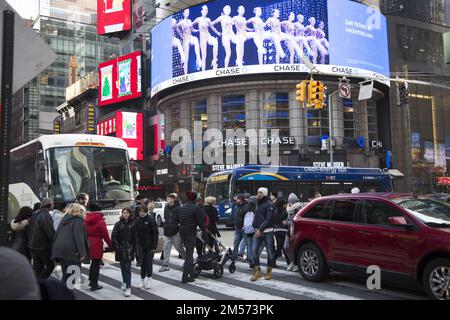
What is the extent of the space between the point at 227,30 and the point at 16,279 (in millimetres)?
44825

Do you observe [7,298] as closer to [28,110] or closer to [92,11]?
[28,110]

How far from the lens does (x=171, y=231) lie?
11336 mm

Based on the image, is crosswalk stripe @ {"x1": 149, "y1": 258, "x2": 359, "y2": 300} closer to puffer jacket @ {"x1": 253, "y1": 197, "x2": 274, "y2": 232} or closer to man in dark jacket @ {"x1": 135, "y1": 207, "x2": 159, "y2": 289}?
puffer jacket @ {"x1": 253, "y1": 197, "x2": 274, "y2": 232}

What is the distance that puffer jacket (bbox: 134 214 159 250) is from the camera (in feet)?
29.4

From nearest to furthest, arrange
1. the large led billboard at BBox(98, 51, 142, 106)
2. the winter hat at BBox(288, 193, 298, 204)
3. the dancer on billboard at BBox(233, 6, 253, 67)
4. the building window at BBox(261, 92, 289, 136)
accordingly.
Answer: the winter hat at BBox(288, 193, 298, 204) < the dancer on billboard at BBox(233, 6, 253, 67) < the building window at BBox(261, 92, 289, 136) < the large led billboard at BBox(98, 51, 142, 106)

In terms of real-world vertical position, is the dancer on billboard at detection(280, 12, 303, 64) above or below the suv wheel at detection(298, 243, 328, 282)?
above

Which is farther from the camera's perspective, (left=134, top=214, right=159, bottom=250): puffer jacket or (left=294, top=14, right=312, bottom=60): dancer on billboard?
(left=294, top=14, right=312, bottom=60): dancer on billboard

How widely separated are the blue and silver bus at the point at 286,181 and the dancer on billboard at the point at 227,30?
19416 millimetres

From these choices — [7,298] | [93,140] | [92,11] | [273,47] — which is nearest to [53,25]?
[92,11]

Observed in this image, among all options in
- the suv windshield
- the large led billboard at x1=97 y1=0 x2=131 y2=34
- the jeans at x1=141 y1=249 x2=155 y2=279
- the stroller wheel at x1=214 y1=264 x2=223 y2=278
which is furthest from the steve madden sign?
the large led billboard at x1=97 y1=0 x2=131 y2=34

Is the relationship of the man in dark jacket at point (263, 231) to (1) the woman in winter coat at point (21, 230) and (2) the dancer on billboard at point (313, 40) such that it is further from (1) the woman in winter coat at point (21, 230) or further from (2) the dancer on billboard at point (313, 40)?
(2) the dancer on billboard at point (313, 40)

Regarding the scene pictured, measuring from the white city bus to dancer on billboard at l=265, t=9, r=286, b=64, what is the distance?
98.4 ft

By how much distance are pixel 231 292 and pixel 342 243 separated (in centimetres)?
229

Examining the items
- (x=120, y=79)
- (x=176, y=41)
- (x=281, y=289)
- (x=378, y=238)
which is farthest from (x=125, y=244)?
(x=120, y=79)
